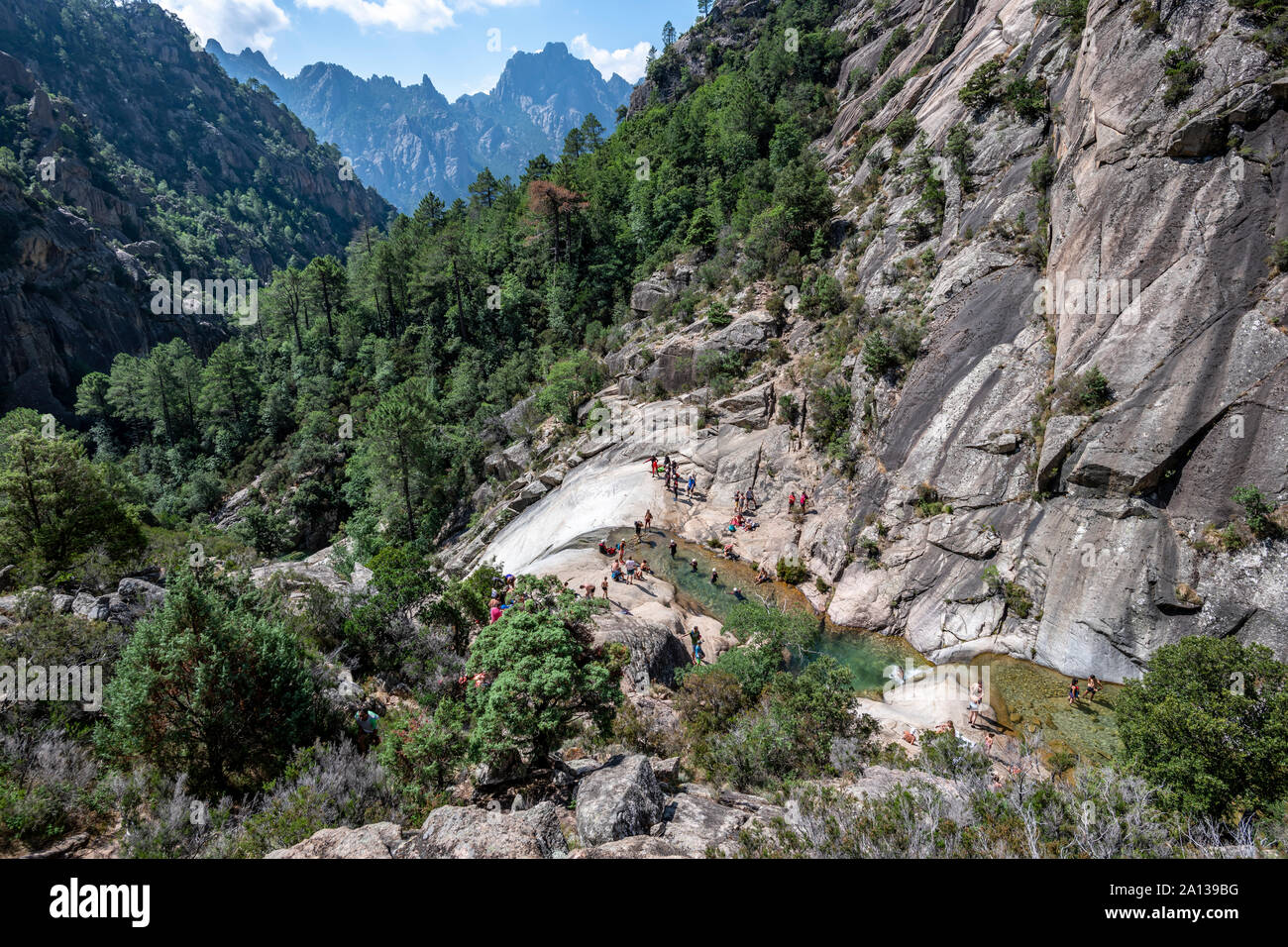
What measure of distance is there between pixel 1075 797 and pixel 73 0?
230801 millimetres

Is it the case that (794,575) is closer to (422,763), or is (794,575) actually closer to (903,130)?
(422,763)

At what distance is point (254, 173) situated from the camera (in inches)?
5463

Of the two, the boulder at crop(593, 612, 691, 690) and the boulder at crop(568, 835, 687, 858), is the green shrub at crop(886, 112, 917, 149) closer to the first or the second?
the boulder at crop(593, 612, 691, 690)

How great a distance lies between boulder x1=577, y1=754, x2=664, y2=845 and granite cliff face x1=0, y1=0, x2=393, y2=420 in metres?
87.8

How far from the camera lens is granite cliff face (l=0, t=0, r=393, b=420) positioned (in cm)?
6488

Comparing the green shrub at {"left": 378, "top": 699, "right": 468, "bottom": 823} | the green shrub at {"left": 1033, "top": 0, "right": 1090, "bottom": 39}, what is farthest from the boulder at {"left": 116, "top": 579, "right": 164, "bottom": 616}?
the green shrub at {"left": 1033, "top": 0, "right": 1090, "bottom": 39}

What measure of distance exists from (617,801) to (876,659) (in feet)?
47.7

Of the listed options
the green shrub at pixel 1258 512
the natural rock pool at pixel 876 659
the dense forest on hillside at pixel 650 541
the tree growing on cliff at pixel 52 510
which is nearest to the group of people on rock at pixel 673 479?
the dense forest on hillside at pixel 650 541

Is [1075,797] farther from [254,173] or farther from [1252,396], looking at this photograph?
[254,173]

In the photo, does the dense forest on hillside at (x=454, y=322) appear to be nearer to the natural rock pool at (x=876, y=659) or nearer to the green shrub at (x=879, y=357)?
the green shrub at (x=879, y=357)

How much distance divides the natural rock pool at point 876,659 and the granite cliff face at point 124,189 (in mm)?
80319

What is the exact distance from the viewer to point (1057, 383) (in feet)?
62.6
